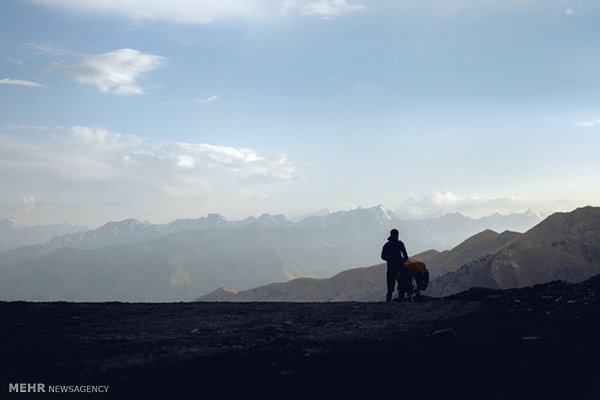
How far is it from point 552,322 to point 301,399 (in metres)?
6.92

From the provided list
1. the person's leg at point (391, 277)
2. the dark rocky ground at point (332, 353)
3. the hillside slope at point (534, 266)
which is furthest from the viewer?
the hillside slope at point (534, 266)

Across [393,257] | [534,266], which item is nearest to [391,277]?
[393,257]

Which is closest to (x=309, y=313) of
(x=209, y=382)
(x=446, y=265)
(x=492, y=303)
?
(x=492, y=303)

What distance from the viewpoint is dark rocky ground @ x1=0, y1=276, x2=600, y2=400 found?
626 cm

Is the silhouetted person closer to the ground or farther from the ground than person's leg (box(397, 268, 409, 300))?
farther from the ground

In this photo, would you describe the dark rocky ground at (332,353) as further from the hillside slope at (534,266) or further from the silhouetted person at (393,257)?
the hillside slope at (534,266)

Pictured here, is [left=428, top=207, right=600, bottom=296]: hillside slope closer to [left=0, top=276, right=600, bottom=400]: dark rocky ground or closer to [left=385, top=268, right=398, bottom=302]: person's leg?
[left=385, top=268, right=398, bottom=302]: person's leg

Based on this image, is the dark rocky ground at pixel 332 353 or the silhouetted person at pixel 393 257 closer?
the dark rocky ground at pixel 332 353

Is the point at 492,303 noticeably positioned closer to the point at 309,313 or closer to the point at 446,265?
the point at 309,313

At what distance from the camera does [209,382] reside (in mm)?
6461

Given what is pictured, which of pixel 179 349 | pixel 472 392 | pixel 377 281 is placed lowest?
pixel 377 281

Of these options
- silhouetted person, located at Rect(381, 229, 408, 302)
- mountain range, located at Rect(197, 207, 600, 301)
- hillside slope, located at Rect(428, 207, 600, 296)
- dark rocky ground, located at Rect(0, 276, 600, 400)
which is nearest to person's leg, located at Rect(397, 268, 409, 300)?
silhouetted person, located at Rect(381, 229, 408, 302)

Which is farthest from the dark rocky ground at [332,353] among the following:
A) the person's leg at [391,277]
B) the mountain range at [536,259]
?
the mountain range at [536,259]

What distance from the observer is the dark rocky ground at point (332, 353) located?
6258mm
